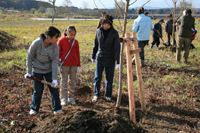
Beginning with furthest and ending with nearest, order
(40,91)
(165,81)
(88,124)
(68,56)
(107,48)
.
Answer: (165,81) → (107,48) → (68,56) → (40,91) → (88,124)

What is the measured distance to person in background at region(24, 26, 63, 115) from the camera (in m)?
3.11

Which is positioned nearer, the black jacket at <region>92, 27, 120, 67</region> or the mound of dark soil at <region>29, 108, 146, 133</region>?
the mound of dark soil at <region>29, 108, 146, 133</region>

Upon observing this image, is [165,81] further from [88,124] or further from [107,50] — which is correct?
[88,124]

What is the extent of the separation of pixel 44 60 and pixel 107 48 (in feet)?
4.69

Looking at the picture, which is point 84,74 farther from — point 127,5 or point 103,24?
point 127,5

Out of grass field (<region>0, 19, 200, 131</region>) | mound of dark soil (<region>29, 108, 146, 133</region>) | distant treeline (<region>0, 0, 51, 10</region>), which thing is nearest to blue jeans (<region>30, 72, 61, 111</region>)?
mound of dark soil (<region>29, 108, 146, 133</region>)

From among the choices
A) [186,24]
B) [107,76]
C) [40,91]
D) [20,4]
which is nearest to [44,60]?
[40,91]

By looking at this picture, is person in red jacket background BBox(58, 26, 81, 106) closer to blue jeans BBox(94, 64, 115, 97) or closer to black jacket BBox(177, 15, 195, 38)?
blue jeans BBox(94, 64, 115, 97)

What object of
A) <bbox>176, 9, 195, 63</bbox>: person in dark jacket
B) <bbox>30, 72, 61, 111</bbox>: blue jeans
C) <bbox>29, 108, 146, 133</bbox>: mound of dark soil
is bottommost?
<bbox>29, 108, 146, 133</bbox>: mound of dark soil

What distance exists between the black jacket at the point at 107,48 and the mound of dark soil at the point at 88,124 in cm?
143

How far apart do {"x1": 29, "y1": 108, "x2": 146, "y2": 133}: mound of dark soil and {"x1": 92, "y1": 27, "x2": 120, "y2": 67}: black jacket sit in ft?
4.68

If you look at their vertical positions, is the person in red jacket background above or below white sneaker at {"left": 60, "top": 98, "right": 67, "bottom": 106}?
above

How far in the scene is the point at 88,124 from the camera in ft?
8.61

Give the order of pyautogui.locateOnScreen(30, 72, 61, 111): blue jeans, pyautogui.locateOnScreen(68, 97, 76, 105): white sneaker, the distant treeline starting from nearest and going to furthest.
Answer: pyautogui.locateOnScreen(30, 72, 61, 111): blue jeans < pyautogui.locateOnScreen(68, 97, 76, 105): white sneaker < the distant treeline
